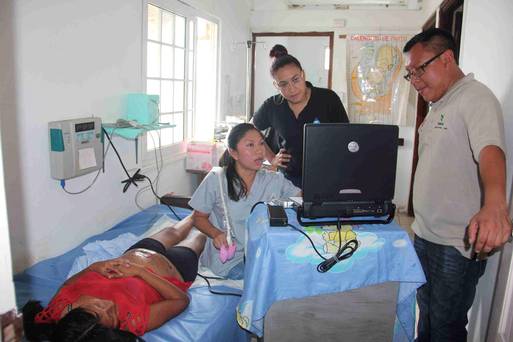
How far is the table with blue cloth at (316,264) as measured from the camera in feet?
4.15

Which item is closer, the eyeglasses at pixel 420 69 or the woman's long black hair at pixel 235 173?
the eyeglasses at pixel 420 69

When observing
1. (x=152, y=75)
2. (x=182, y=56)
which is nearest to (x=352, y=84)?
(x=182, y=56)

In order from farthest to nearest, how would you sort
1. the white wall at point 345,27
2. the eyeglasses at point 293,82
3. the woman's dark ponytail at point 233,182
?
the white wall at point 345,27 < the eyeglasses at point 293,82 < the woman's dark ponytail at point 233,182

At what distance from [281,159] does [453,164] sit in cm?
93

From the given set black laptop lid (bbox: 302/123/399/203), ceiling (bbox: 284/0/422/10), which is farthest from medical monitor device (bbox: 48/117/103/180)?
ceiling (bbox: 284/0/422/10)

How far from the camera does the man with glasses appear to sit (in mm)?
1404

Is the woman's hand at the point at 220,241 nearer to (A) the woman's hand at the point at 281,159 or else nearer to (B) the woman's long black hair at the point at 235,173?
(B) the woman's long black hair at the point at 235,173

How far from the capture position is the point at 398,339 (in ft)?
4.42

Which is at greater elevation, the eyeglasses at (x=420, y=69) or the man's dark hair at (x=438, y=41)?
the man's dark hair at (x=438, y=41)

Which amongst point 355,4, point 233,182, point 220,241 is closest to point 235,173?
point 233,182

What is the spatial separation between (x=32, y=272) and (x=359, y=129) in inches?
63.2

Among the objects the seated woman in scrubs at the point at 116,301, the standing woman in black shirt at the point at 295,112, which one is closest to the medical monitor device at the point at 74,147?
the seated woman in scrubs at the point at 116,301

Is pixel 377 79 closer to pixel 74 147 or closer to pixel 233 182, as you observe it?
pixel 233 182

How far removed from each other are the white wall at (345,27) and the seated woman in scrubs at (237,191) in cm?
314
